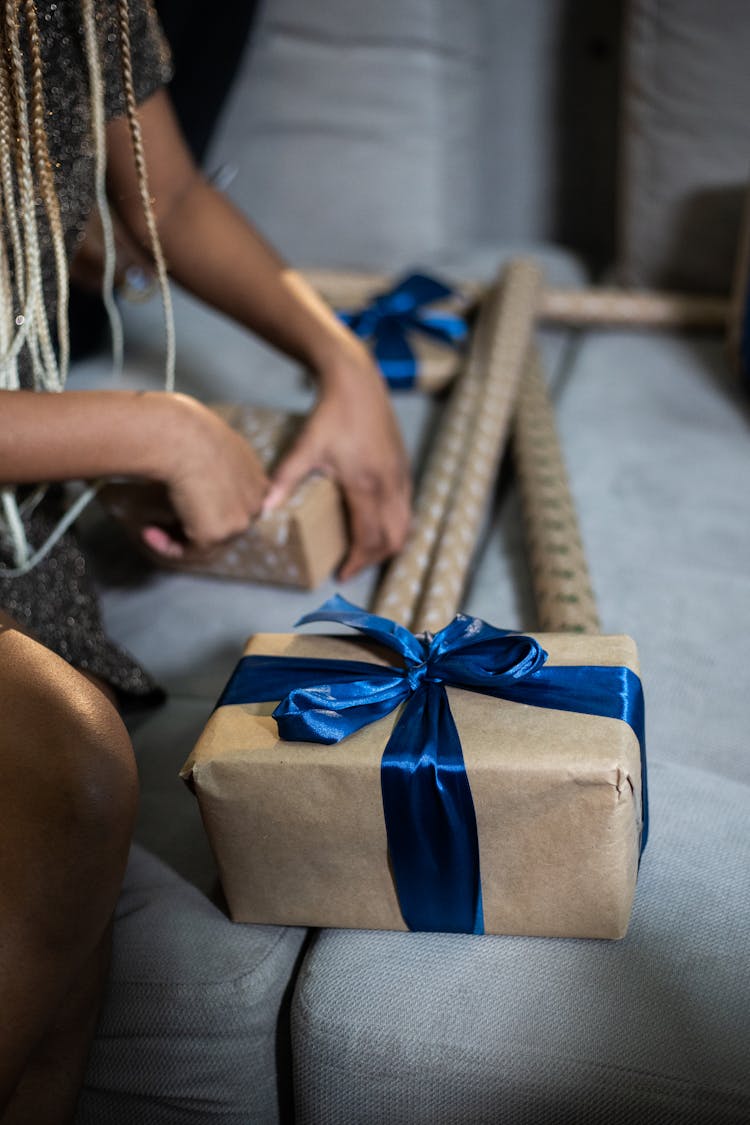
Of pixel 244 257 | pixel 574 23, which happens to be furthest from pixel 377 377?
pixel 574 23

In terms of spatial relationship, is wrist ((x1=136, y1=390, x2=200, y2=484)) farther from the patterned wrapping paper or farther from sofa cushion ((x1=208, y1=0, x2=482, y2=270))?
sofa cushion ((x1=208, y1=0, x2=482, y2=270))

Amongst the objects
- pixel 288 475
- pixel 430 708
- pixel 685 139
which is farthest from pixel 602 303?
pixel 430 708

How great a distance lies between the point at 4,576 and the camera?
2.61 ft

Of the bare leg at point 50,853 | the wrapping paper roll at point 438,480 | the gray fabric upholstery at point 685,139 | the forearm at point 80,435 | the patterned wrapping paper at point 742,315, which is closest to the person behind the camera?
the bare leg at point 50,853

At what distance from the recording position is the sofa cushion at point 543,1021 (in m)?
0.55

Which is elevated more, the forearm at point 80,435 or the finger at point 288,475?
the forearm at point 80,435

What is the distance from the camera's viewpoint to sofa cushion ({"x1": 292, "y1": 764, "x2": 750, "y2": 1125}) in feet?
1.82

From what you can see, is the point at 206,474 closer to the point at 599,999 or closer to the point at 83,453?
the point at 83,453

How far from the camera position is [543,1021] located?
575 mm

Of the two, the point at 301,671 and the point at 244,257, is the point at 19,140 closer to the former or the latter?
the point at 244,257

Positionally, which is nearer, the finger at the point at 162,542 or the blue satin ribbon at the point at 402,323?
the finger at the point at 162,542

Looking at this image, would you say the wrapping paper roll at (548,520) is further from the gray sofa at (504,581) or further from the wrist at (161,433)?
the wrist at (161,433)

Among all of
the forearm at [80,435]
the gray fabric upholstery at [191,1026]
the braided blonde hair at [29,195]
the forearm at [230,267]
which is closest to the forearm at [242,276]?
the forearm at [230,267]

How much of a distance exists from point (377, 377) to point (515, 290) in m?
0.38
